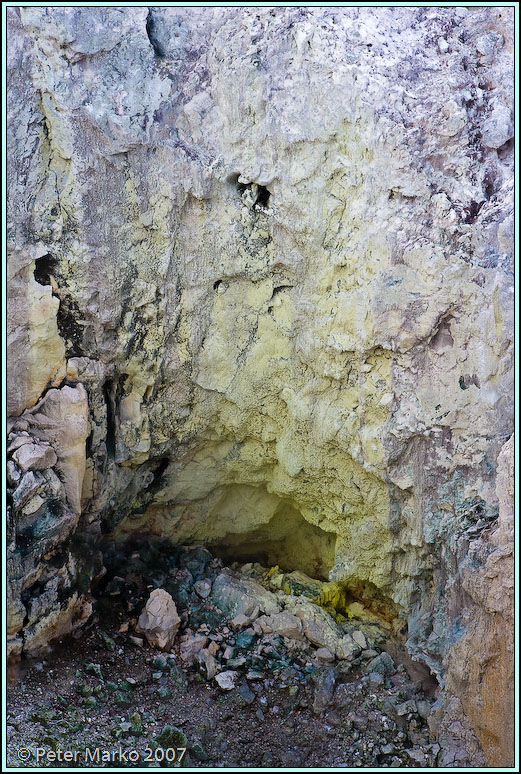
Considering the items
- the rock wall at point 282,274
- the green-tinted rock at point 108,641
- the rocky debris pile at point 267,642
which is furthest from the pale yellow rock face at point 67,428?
the rocky debris pile at point 267,642

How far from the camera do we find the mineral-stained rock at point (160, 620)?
4652 mm

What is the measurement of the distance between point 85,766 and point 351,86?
378 cm

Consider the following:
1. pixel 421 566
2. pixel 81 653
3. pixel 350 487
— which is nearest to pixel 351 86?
pixel 350 487

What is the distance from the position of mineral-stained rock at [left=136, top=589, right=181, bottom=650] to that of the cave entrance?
2.70 feet

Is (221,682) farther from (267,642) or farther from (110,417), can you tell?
(110,417)

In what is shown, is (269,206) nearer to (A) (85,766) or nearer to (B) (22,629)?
(B) (22,629)

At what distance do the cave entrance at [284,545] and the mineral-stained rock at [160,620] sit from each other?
0.82 meters

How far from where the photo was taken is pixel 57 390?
4.34m

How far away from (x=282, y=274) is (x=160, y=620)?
7.37 ft

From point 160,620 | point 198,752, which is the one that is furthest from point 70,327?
point 198,752

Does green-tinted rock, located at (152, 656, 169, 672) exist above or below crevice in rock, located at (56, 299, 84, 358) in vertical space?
below

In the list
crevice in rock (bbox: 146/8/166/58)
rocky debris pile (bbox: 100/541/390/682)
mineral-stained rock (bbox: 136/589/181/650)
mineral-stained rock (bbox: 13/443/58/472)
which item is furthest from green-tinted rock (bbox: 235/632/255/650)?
crevice in rock (bbox: 146/8/166/58)

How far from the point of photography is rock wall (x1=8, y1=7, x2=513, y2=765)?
3.97m

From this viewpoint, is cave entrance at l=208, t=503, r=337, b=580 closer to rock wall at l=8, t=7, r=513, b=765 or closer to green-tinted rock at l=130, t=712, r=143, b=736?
rock wall at l=8, t=7, r=513, b=765
